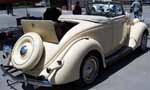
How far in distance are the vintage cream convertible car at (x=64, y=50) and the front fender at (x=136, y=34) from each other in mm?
1116

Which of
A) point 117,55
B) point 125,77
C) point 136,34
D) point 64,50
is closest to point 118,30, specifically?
point 117,55

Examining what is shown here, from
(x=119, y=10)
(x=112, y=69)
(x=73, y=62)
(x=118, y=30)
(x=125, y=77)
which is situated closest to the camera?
(x=73, y=62)

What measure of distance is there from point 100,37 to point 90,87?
3.59 ft

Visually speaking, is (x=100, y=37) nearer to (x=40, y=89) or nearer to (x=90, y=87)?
(x=90, y=87)

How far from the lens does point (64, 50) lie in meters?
5.83

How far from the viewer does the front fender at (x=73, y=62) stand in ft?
18.4

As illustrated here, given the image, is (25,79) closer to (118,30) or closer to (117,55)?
(117,55)

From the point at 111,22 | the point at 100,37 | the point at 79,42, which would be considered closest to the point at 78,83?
the point at 79,42

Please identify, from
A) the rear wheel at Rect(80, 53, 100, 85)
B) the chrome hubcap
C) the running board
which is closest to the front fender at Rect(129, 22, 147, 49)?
the running board

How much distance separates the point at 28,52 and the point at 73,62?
2.72 ft

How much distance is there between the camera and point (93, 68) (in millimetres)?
6410

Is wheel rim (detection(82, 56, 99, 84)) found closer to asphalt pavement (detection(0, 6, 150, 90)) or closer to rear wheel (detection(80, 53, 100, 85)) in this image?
rear wheel (detection(80, 53, 100, 85))

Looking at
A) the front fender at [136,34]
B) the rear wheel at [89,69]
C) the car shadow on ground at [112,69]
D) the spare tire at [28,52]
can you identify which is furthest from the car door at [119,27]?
the spare tire at [28,52]

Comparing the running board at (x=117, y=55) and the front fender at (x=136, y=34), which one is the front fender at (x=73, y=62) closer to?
the running board at (x=117, y=55)
